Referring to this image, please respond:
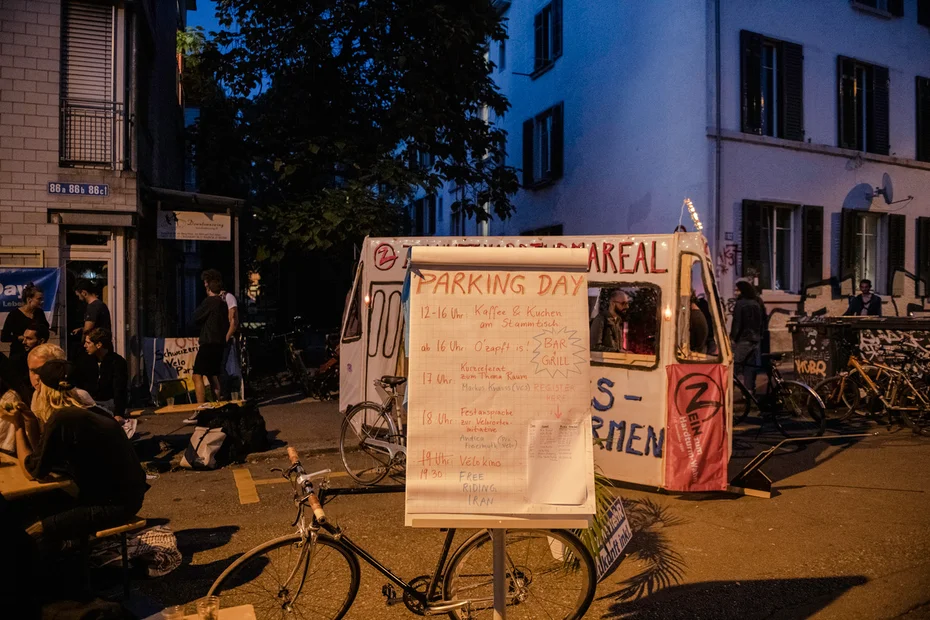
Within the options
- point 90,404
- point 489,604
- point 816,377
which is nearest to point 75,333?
point 90,404

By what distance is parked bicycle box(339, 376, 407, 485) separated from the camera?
660cm

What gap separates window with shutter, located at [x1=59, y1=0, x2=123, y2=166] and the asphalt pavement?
605cm

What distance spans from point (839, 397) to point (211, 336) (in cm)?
857

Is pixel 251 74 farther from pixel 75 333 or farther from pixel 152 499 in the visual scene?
pixel 152 499

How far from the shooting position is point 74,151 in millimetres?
11734

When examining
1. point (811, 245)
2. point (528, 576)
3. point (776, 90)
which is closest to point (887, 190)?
point (811, 245)

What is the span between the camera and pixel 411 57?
13.6m

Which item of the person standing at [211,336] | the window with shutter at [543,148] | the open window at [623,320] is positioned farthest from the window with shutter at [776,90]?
the person standing at [211,336]

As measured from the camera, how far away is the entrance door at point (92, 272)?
1173cm

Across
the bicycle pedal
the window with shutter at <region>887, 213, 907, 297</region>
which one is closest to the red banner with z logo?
the bicycle pedal

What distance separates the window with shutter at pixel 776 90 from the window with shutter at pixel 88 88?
12.0 m

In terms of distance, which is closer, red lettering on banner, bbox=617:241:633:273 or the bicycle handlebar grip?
the bicycle handlebar grip

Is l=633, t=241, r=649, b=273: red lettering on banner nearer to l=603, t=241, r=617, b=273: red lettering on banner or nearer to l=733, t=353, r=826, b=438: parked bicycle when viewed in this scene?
l=603, t=241, r=617, b=273: red lettering on banner

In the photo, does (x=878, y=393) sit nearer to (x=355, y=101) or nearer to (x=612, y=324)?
(x=612, y=324)
